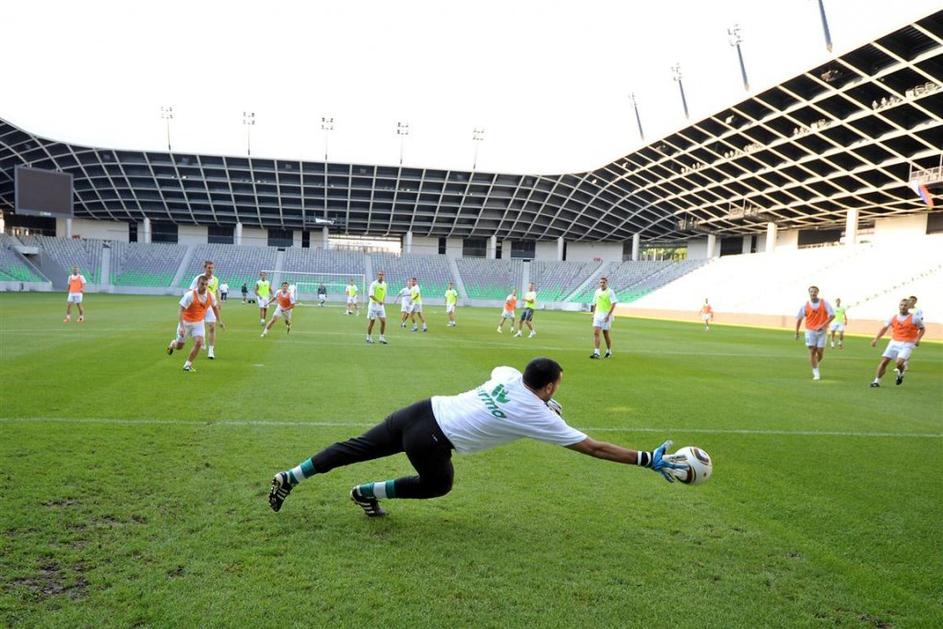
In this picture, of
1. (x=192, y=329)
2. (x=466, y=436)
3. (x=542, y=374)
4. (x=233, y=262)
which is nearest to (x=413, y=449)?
(x=466, y=436)

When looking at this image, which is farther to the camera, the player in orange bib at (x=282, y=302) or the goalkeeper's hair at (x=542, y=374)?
the player in orange bib at (x=282, y=302)

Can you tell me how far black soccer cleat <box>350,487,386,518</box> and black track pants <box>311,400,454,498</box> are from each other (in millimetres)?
246

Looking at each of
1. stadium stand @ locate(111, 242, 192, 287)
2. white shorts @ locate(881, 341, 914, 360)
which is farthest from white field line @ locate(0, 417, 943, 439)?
stadium stand @ locate(111, 242, 192, 287)

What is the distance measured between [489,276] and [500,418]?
69724 mm

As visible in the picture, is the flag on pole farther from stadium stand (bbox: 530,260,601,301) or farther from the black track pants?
the black track pants

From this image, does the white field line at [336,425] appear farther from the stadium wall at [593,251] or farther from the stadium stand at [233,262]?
the stadium wall at [593,251]

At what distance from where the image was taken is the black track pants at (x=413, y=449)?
4.50 metres

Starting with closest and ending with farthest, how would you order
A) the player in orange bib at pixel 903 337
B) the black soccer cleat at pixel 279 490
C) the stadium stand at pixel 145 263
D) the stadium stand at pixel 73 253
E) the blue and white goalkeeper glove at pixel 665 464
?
the blue and white goalkeeper glove at pixel 665 464
the black soccer cleat at pixel 279 490
the player in orange bib at pixel 903 337
the stadium stand at pixel 73 253
the stadium stand at pixel 145 263

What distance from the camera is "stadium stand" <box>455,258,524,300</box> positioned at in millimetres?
70062

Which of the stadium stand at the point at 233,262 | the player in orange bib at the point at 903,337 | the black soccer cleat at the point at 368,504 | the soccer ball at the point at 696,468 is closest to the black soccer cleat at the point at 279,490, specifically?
the black soccer cleat at the point at 368,504

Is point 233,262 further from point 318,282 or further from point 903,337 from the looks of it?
point 903,337

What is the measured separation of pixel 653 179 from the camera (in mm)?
62750

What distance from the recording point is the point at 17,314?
24406 millimetres

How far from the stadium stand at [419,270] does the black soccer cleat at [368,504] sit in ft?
204
